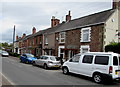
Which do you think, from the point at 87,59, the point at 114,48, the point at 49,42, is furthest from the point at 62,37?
the point at 87,59

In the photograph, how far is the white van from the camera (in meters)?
8.83

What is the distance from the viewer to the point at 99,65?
9.36 m

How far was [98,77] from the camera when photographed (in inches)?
366

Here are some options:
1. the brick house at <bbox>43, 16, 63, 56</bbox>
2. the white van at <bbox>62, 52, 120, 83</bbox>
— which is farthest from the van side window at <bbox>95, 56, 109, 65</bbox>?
the brick house at <bbox>43, 16, 63, 56</bbox>

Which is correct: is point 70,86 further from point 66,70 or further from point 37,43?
point 37,43

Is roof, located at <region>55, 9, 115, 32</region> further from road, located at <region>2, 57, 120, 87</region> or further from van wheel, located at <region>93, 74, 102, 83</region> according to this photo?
van wheel, located at <region>93, 74, 102, 83</region>

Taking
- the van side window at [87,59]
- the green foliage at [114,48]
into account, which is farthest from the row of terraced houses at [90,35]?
the van side window at [87,59]

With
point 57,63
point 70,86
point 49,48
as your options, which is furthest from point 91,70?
point 49,48

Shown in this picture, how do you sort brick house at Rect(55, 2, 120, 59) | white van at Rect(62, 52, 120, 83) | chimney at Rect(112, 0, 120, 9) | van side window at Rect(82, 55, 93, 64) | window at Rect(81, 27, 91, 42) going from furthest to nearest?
1. window at Rect(81, 27, 91, 42)
2. chimney at Rect(112, 0, 120, 9)
3. brick house at Rect(55, 2, 120, 59)
4. van side window at Rect(82, 55, 93, 64)
5. white van at Rect(62, 52, 120, 83)

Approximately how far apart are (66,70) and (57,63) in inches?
140

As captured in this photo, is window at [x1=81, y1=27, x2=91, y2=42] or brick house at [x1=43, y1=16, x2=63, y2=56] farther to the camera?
brick house at [x1=43, y1=16, x2=63, y2=56]

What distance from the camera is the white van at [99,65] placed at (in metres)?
8.83

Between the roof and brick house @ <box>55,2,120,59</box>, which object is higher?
the roof

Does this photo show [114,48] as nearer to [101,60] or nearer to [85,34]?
[85,34]
